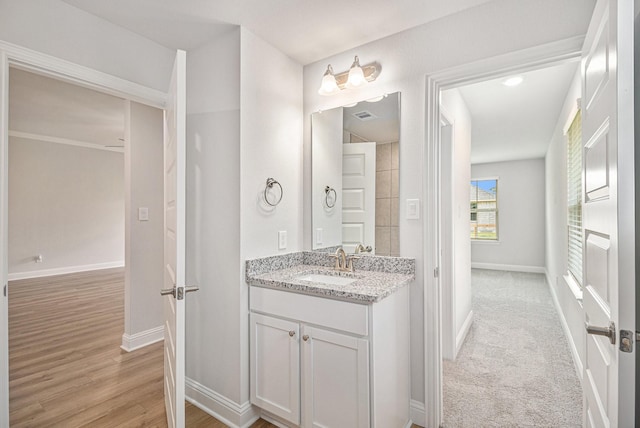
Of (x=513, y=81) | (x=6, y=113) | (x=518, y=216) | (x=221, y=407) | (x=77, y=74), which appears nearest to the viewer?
(x=6, y=113)

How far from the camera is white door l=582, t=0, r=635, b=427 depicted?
81cm

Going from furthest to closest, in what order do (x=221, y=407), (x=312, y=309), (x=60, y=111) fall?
(x=60, y=111)
(x=221, y=407)
(x=312, y=309)

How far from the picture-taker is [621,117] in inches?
31.9

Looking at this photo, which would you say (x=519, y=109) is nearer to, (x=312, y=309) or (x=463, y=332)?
(x=463, y=332)

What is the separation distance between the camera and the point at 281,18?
187 cm

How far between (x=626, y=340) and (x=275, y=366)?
61.1 inches

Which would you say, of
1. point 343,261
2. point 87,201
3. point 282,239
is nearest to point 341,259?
point 343,261

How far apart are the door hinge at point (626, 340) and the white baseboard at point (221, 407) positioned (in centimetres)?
184

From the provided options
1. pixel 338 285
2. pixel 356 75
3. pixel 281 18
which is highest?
pixel 281 18

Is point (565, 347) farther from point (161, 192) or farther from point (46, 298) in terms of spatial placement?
point (46, 298)

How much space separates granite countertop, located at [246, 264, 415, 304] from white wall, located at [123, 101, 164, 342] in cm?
165

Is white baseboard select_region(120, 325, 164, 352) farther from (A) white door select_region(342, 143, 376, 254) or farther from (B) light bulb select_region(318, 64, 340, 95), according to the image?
(B) light bulb select_region(318, 64, 340, 95)

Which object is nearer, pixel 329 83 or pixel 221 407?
pixel 221 407

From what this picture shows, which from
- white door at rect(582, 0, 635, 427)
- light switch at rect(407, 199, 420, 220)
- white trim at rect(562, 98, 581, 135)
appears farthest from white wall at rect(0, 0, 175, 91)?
white trim at rect(562, 98, 581, 135)
